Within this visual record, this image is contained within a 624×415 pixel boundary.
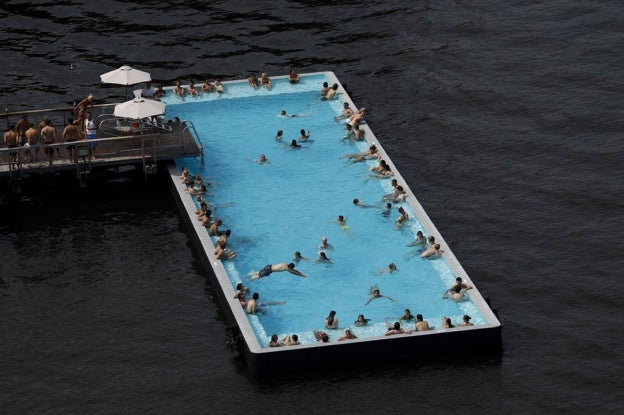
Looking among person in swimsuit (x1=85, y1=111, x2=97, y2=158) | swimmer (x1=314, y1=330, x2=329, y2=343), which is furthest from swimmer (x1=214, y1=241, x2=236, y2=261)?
person in swimsuit (x1=85, y1=111, x2=97, y2=158)

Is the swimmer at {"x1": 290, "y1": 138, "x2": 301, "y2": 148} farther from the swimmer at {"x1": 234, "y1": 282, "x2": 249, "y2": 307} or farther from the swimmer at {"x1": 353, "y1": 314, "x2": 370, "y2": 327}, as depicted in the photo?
the swimmer at {"x1": 353, "y1": 314, "x2": 370, "y2": 327}

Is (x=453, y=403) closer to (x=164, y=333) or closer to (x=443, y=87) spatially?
(x=164, y=333)

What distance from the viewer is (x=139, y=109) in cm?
7406

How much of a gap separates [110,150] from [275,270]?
12.3 meters

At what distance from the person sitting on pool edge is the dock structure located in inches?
388

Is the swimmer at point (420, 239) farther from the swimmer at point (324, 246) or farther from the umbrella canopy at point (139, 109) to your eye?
the umbrella canopy at point (139, 109)

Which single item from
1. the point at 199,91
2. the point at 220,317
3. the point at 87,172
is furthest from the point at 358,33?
the point at 220,317

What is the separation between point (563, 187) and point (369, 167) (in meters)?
9.19

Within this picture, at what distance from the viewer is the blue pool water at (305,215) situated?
6425cm

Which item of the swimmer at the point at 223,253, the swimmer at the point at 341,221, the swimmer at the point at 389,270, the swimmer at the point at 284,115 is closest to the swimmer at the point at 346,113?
the swimmer at the point at 284,115

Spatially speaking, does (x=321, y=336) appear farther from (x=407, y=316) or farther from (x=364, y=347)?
(x=407, y=316)

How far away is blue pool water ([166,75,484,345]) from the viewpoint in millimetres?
64250

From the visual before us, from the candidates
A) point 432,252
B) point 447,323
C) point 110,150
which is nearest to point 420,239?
point 432,252

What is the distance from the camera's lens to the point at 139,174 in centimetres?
7631
